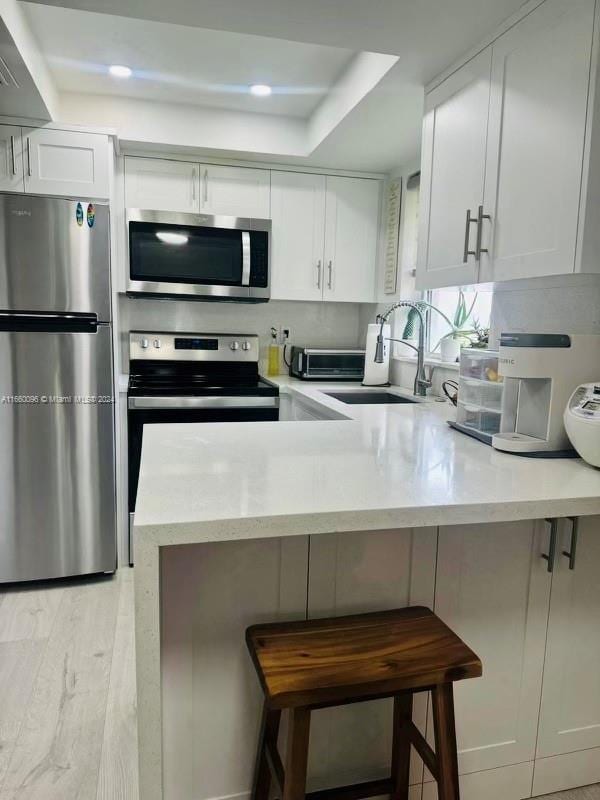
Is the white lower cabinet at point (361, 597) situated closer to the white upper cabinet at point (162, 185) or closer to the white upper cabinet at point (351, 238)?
the white upper cabinet at point (351, 238)

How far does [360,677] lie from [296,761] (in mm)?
198

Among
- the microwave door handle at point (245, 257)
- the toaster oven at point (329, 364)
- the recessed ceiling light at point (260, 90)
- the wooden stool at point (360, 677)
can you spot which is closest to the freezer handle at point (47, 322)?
the microwave door handle at point (245, 257)

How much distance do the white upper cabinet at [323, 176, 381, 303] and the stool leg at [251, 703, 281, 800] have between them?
2.52 m

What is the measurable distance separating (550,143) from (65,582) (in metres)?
2.77

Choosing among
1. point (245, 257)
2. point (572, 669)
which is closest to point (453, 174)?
point (245, 257)

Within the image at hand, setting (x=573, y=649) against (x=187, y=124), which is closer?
(x=573, y=649)

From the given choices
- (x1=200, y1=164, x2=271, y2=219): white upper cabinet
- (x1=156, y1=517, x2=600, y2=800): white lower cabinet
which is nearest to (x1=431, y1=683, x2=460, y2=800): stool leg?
(x1=156, y1=517, x2=600, y2=800): white lower cabinet

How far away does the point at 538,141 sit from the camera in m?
1.50

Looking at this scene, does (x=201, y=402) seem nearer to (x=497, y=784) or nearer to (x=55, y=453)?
(x=55, y=453)

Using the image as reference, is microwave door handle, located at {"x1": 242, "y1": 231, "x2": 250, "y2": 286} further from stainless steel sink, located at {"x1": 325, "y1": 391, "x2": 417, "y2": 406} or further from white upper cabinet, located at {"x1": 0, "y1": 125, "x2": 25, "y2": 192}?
white upper cabinet, located at {"x1": 0, "y1": 125, "x2": 25, "y2": 192}

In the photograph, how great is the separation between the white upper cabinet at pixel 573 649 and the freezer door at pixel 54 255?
2186 millimetres

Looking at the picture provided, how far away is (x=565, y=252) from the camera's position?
1.40 metres

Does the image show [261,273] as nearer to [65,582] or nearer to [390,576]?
[65,582]

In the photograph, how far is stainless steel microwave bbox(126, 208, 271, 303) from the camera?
2975 millimetres
